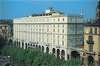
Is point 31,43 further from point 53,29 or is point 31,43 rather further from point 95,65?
point 95,65

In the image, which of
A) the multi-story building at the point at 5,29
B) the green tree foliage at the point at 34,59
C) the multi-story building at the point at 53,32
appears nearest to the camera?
the green tree foliage at the point at 34,59

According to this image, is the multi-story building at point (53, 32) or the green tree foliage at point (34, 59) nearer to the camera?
the green tree foliage at point (34, 59)

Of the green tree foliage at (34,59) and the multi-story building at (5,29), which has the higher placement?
the multi-story building at (5,29)

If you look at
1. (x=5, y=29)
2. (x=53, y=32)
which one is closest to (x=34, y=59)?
(x=53, y=32)

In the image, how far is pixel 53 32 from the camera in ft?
26.2

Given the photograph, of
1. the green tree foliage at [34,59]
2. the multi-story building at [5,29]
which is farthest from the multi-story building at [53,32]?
the green tree foliage at [34,59]

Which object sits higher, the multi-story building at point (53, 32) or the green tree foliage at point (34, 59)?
the multi-story building at point (53, 32)

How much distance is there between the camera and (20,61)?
659 cm

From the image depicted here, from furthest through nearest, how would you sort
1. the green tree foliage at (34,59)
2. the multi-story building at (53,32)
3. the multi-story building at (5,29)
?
the multi-story building at (5,29) → the multi-story building at (53,32) → the green tree foliage at (34,59)

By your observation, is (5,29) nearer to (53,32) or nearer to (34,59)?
(53,32)

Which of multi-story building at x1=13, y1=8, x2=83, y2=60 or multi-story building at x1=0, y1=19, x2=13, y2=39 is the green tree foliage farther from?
multi-story building at x1=0, y1=19, x2=13, y2=39

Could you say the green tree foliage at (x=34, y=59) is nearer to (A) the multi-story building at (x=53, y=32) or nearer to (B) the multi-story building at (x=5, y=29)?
(A) the multi-story building at (x=53, y=32)

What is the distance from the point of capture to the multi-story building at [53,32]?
7.34m

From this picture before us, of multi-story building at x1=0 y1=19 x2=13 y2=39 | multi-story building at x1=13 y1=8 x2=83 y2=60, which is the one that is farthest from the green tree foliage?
multi-story building at x1=0 y1=19 x2=13 y2=39
